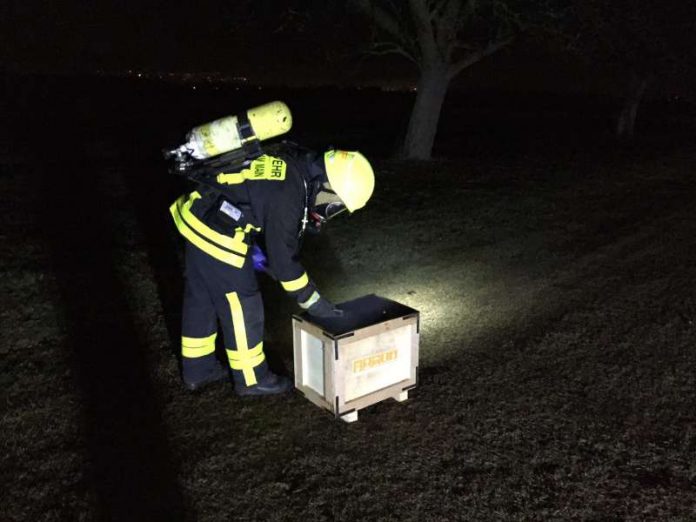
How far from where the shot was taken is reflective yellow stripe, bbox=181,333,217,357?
14.5ft

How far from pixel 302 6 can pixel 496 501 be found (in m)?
13.0

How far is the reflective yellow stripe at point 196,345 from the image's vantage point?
174 inches

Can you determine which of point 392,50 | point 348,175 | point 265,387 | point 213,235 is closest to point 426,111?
point 392,50

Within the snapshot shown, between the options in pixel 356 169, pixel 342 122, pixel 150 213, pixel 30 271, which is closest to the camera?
pixel 356 169

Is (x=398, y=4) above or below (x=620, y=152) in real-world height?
above

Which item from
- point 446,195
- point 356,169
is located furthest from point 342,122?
point 356,169

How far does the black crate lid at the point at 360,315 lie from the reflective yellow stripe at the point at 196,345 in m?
0.75

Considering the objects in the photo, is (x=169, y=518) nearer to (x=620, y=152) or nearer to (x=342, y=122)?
(x=620, y=152)

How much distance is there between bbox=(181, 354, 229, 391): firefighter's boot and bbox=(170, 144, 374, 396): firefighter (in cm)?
33

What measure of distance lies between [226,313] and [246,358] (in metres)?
0.36

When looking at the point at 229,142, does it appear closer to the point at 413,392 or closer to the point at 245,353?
the point at 245,353

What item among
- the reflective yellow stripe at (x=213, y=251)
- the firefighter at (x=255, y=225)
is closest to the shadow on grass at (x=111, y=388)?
the firefighter at (x=255, y=225)

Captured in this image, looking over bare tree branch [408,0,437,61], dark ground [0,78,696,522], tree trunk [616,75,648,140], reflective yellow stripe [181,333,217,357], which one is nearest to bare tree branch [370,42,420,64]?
bare tree branch [408,0,437,61]

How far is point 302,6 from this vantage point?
14164 mm
